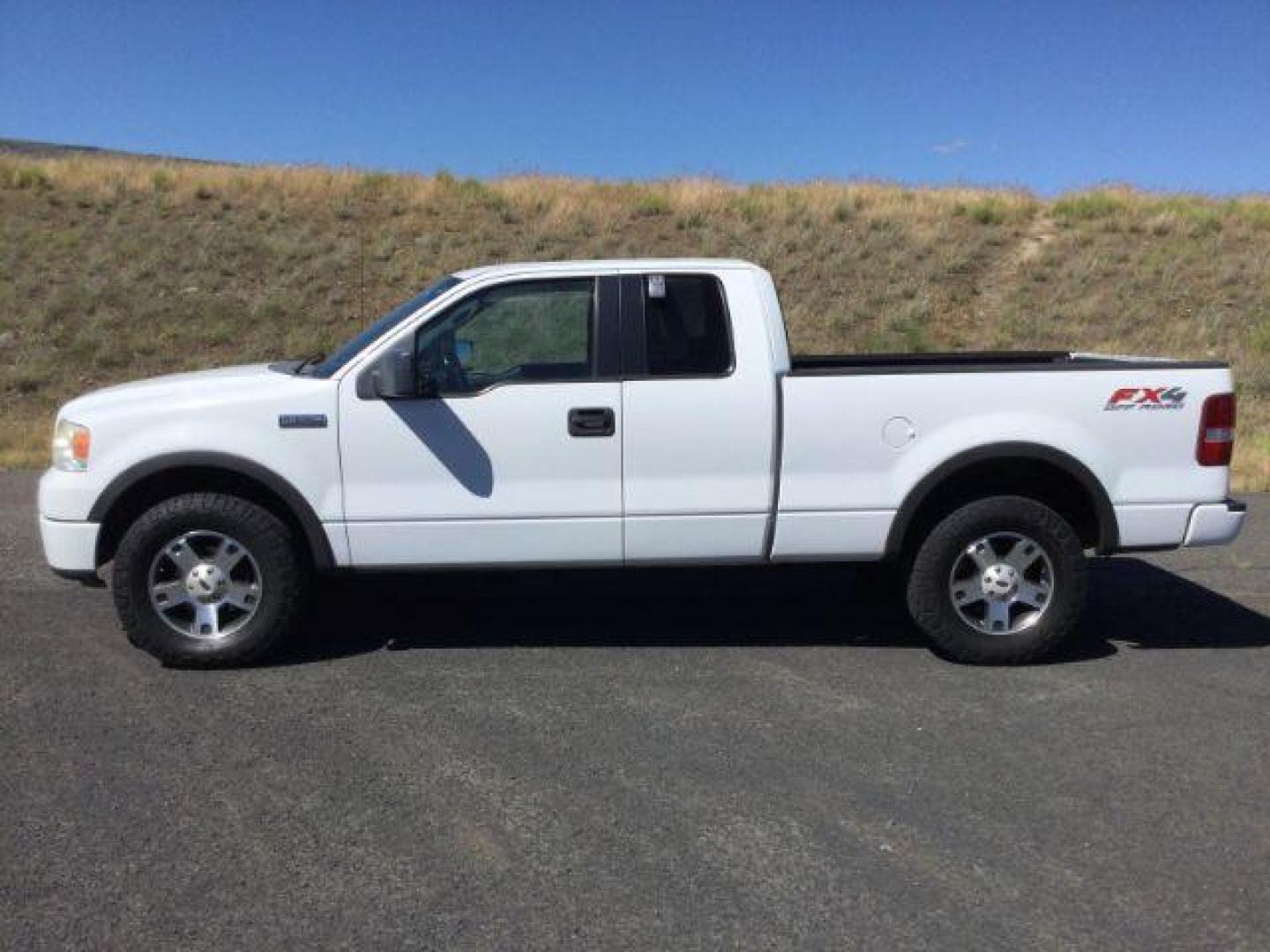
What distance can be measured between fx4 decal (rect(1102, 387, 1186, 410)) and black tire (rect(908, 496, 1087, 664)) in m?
0.61

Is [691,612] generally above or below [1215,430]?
below

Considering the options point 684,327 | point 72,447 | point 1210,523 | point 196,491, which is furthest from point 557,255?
point 1210,523

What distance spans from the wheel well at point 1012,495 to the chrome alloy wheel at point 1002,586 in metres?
0.25

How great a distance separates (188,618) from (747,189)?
22131mm

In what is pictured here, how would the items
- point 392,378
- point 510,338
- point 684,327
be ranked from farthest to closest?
point 510,338, point 684,327, point 392,378

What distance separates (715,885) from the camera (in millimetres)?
3531

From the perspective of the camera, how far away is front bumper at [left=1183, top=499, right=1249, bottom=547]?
5.60 meters

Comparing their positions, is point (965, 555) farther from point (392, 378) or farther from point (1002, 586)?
point (392, 378)

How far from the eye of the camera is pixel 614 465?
5500 mm

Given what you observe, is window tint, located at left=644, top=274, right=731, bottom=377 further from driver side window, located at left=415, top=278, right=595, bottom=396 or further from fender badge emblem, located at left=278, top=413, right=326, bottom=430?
fender badge emblem, located at left=278, top=413, right=326, bottom=430

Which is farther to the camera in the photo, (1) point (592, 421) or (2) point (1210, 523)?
(2) point (1210, 523)

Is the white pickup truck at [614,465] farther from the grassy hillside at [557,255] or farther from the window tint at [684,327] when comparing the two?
the grassy hillside at [557,255]

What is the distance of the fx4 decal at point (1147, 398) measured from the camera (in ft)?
18.1

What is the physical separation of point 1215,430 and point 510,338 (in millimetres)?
3415
